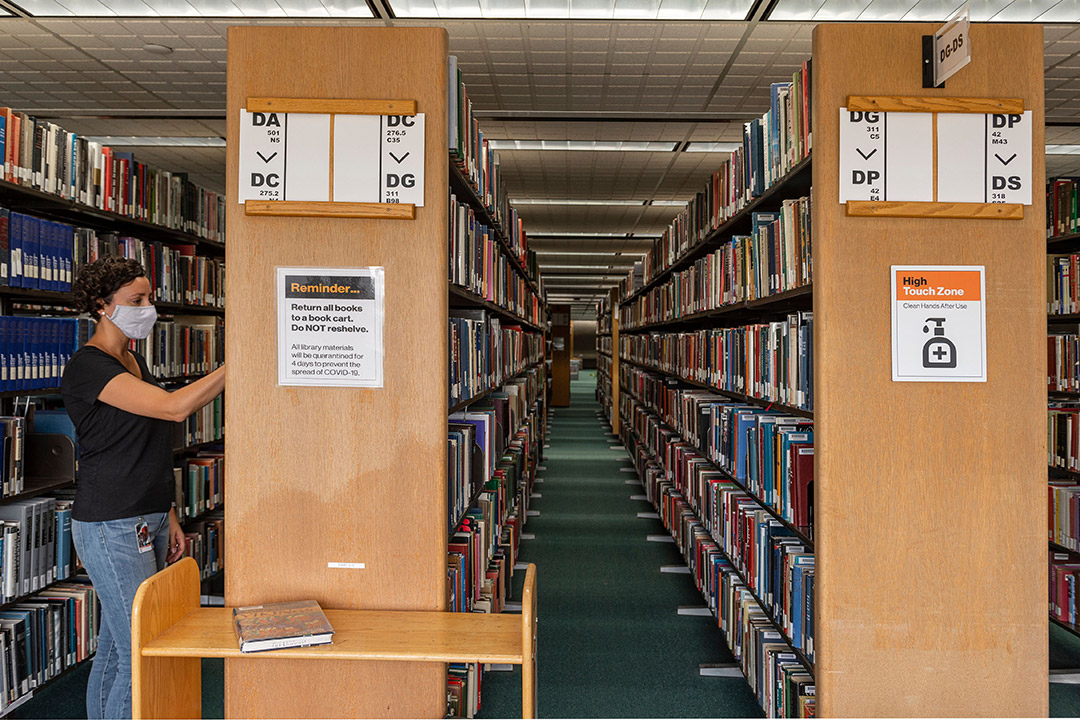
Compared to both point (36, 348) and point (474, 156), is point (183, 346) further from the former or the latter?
point (474, 156)

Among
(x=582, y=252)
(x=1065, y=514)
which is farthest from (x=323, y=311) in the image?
(x=582, y=252)

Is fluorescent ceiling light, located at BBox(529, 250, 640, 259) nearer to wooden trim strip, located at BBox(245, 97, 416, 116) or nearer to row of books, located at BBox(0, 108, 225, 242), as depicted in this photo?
row of books, located at BBox(0, 108, 225, 242)

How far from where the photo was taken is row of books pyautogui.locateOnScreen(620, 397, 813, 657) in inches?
94.0

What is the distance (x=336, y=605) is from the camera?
81.0 inches

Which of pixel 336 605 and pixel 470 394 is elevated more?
pixel 470 394

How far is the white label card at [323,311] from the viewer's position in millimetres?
2016

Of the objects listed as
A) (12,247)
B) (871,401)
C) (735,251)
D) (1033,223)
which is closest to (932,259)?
(1033,223)

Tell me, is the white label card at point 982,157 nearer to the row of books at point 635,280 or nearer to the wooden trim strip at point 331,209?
the wooden trim strip at point 331,209

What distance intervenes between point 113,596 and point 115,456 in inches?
16.0

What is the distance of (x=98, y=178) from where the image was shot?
11.2 feet

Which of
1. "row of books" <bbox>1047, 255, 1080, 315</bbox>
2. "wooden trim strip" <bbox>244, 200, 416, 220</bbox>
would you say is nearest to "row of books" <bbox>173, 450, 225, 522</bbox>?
"wooden trim strip" <bbox>244, 200, 416, 220</bbox>

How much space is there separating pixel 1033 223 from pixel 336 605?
2.15 meters

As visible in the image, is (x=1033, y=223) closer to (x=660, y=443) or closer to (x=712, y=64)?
(x=712, y=64)

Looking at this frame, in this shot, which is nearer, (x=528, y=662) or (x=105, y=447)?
(x=528, y=662)
